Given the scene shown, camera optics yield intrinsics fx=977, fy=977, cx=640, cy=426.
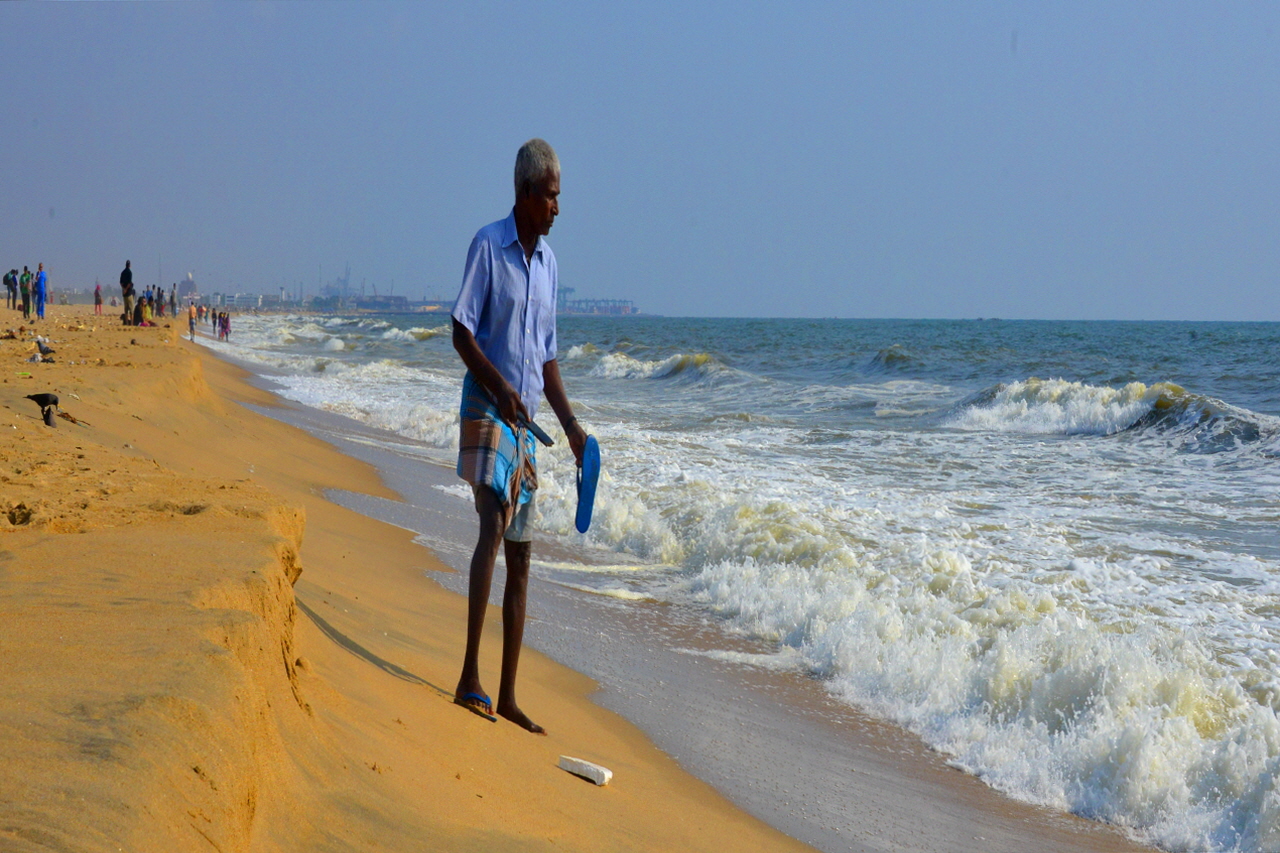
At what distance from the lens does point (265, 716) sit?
2.16 m

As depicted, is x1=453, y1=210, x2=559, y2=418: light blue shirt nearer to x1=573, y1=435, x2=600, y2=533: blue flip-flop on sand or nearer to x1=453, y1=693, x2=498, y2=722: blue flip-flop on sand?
x1=573, y1=435, x2=600, y2=533: blue flip-flop on sand

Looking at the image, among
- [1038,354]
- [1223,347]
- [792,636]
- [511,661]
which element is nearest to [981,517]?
[792,636]

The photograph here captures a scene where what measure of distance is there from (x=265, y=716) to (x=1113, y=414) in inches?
732

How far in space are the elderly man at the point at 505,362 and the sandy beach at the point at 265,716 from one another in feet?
1.83

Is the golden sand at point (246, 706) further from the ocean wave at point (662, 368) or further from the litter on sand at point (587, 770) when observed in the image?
the ocean wave at point (662, 368)

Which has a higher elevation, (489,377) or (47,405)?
(489,377)

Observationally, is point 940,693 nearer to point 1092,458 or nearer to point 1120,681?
point 1120,681

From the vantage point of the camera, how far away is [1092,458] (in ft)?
44.6

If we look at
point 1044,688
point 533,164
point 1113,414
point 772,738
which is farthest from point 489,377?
point 1113,414

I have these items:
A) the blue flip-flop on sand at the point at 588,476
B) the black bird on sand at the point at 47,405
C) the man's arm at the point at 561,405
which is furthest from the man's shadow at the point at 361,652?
the black bird on sand at the point at 47,405

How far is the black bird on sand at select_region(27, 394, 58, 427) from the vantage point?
6.25 metres

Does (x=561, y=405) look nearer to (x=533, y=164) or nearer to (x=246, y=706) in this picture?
(x=533, y=164)

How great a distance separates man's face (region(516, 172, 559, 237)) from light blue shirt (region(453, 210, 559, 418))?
6 centimetres

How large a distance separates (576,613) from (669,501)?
10.9ft
